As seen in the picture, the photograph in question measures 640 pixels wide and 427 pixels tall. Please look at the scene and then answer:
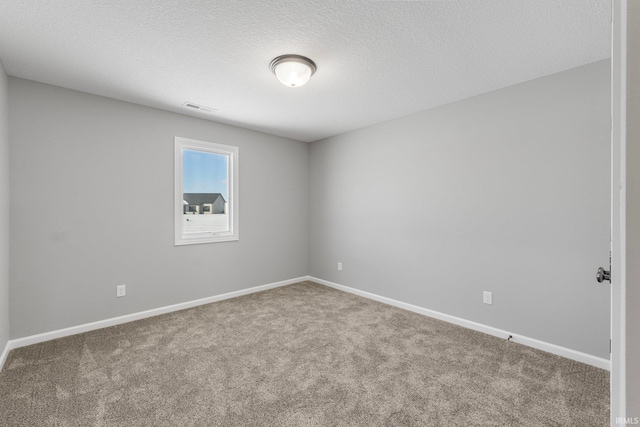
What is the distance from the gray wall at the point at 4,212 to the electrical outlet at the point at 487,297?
4.33 metres

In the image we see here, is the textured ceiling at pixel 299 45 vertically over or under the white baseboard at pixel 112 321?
over

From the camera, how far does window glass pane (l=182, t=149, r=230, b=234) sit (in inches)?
149

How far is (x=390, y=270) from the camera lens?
382 cm

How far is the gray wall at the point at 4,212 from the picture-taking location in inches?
91.0

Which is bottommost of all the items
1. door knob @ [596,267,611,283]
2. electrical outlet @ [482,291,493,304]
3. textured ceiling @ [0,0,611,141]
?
electrical outlet @ [482,291,493,304]

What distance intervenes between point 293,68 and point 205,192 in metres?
2.38

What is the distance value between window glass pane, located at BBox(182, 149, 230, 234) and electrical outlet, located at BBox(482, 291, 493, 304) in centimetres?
336

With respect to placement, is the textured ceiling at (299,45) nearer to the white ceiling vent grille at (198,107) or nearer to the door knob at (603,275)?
the white ceiling vent grille at (198,107)

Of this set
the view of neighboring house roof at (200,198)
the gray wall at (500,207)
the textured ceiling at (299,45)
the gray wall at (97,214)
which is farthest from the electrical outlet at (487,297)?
the view of neighboring house roof at (200,198)

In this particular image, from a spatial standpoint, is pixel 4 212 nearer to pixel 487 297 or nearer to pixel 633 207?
pixel 633 207

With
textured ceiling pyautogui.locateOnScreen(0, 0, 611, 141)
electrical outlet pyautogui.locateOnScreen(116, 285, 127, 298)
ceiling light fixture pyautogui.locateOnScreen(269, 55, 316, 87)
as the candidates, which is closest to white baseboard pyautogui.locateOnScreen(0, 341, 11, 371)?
electrical outlet pyautogui.locateOnScreen(116, 285, 127, 298)

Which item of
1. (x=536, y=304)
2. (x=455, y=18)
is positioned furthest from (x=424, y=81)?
(x=536, y=304)

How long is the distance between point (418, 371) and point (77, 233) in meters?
3.47

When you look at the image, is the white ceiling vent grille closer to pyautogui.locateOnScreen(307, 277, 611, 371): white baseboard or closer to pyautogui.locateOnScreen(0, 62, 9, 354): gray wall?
pyautogui.locateOnScreen(0, 62, 9, 354): gray wall
